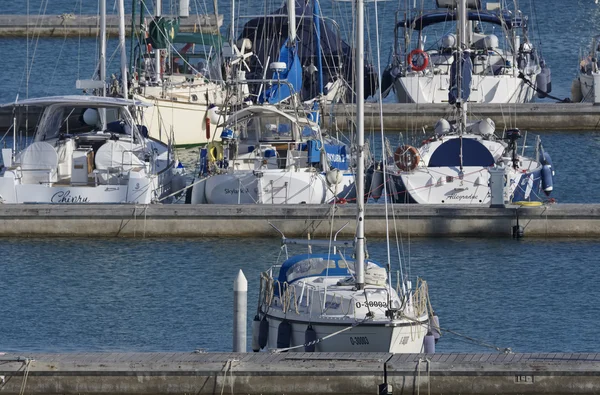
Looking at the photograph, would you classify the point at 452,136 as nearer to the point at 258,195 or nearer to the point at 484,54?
the point at 258,195

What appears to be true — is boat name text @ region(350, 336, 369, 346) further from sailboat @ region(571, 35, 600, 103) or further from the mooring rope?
sailboat @ region(571, 35, 600, 103)

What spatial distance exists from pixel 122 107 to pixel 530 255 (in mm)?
10069

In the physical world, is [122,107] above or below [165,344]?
above

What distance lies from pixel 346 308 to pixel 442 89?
2674cm

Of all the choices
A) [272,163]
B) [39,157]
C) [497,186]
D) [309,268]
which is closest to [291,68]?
[272,163]

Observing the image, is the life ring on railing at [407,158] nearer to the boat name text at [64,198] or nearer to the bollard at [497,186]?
the bollard at [497,186]

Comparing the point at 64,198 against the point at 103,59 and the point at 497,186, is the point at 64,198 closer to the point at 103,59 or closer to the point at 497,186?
the point at 103,59

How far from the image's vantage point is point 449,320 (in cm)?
3017

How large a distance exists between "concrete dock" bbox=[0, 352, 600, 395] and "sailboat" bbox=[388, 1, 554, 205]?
13091 millimetres

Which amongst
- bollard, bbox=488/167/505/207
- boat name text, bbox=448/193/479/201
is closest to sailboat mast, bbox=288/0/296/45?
boat name text, bbox=448/193/479/201

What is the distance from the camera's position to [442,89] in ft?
169

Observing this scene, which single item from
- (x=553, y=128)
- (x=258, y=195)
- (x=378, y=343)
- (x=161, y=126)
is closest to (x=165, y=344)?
(x=378, y=343)

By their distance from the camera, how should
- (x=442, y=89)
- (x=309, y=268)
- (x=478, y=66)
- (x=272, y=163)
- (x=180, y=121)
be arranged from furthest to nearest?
1. (x=478, y=66)
2. (x=442, y=89)
3. (x=180, y=121)
4. (x=272, y=163)
5. (x=309, y=268)

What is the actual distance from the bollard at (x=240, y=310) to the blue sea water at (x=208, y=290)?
306cm
